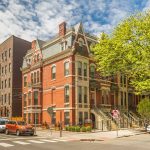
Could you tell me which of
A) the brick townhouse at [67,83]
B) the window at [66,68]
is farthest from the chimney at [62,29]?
the window at [66,68]

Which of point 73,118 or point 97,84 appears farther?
point 97,84

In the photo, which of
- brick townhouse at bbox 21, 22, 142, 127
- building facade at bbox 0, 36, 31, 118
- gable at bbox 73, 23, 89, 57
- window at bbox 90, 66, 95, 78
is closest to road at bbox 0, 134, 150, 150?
brick townhouse at bbox 21, 22, 142, 127

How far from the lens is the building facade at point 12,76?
2212 inches

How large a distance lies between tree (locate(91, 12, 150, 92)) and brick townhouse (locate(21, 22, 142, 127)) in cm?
716

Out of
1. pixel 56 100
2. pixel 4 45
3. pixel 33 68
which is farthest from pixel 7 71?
pixel 56 100

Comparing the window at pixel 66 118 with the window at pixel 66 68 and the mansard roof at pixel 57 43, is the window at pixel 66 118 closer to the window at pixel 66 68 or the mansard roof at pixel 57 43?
the window at pixel 66 68

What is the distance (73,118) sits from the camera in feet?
134

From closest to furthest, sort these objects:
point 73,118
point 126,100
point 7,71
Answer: point 73,118
point 126,100
point 7,71

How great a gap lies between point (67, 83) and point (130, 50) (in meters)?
12.5

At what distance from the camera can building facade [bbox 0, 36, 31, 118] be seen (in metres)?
56.2

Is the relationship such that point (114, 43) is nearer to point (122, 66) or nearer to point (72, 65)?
point (122, 66)

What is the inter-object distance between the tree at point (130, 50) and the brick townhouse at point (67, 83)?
7.16 m

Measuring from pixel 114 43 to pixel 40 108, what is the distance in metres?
18.8

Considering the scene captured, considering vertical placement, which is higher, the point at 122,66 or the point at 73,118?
the point at 122,66
